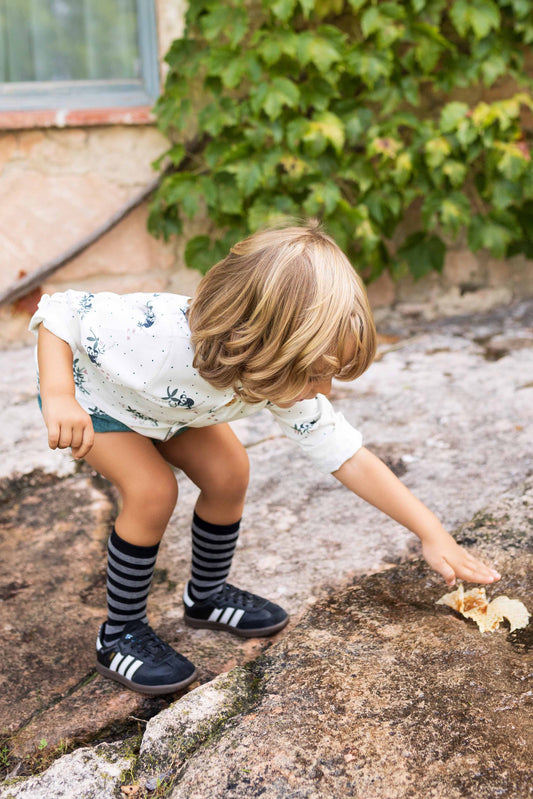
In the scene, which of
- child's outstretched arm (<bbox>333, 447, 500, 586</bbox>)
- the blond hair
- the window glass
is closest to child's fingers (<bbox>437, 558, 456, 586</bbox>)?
child's outstretched arm (<bbox>333, 447, 500, 586</bbox>)

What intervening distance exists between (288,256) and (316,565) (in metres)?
0.80

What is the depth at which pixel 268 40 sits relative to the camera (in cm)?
311

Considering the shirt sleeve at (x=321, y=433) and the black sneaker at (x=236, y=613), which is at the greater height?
the shirt sleeve at (x=321, y=433)

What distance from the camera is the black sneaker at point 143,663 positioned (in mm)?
1389

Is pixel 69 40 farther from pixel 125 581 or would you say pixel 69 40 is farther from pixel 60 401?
pixel 125 581

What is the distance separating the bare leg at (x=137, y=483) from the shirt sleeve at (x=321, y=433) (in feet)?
0.82

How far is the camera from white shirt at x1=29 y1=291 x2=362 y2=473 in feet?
4.52

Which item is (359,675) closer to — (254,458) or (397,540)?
(397,540)

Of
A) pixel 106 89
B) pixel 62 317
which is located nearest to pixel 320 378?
pixel 62 317

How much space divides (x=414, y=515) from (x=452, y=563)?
0.11 meters

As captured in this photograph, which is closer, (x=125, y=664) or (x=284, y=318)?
(x=284, y=318)

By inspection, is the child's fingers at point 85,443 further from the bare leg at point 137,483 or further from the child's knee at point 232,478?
the child's knee at point 232,478

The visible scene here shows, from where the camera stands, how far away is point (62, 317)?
1.39 meters

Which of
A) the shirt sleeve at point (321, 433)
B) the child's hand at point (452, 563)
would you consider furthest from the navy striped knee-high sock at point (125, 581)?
the child's hand at point (452, 563)
